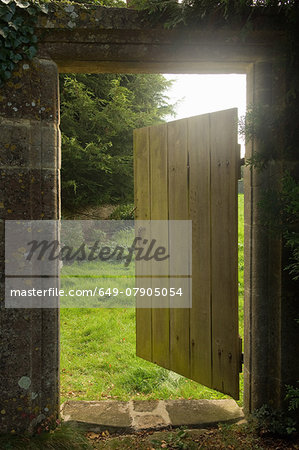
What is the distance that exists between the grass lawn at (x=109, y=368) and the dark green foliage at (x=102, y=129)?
275cm

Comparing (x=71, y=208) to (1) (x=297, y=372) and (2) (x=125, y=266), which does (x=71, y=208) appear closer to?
(2) (x=125, y=266)

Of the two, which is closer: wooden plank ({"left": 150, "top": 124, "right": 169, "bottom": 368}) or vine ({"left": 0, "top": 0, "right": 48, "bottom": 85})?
vine ({"left": 0, "top": 0, "right": 48, "bottom": 85})

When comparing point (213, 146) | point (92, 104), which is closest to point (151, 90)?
point (92, 104)

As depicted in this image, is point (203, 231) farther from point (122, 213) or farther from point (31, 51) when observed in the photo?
point (122, 213)

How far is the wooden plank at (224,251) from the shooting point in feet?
A: 7.55

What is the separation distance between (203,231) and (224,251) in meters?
0.21

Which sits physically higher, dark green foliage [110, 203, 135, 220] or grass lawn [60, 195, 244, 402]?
dark green foliage [110, 203, 135, 220]

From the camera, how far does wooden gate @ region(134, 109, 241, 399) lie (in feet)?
7.61

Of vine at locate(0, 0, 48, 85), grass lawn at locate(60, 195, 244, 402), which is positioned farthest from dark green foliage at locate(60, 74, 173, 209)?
vine at locate(0, 0, 48, 85)

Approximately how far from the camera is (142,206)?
280cm

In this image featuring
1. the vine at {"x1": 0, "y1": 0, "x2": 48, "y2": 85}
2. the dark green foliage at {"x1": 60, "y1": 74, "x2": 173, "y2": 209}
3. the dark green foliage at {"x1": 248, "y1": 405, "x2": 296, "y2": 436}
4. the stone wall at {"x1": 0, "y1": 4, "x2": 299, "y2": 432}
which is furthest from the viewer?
the dark green foliage at {"x1": 60, "y1": 74, "x2": 173, "y2": 209}

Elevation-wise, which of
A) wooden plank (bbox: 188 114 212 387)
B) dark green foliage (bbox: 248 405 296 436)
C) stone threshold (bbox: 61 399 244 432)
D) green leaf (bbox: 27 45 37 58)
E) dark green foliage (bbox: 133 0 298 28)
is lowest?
stone threshold (bbox: 61 399 244 432)

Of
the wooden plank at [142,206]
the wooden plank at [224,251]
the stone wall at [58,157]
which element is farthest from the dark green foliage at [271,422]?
the wooden plank at [142,206]

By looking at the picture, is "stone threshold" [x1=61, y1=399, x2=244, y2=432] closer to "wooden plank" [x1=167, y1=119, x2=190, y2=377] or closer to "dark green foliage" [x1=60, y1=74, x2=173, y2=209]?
"wooden plank" [x1=167, y1=119, x2=190, y2=377]
